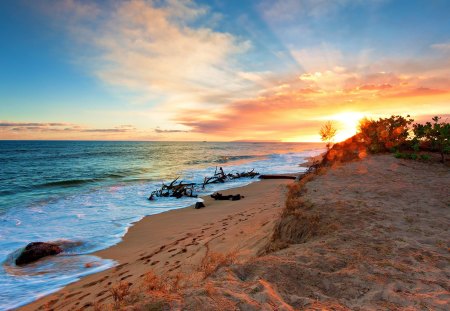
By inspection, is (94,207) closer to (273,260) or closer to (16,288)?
(16,288)

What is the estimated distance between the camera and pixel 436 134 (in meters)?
15.9

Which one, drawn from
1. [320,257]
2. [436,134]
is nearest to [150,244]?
[320,257]

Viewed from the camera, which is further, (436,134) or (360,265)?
(436,134)

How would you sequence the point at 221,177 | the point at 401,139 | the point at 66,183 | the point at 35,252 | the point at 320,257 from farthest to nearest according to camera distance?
the point at 221,177 → the point at 66,183 → the point at 401,139 → the point at 35,252 → the point at 320,257

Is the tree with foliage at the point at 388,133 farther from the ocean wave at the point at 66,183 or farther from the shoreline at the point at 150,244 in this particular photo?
the ocean wave at the point at 66,183

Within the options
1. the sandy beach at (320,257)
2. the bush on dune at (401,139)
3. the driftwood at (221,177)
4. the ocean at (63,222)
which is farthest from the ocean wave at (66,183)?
the bush on dune at (401,139)

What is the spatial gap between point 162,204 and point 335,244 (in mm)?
14245

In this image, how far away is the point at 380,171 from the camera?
13172 millimetres

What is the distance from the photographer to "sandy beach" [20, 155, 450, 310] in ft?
11.7

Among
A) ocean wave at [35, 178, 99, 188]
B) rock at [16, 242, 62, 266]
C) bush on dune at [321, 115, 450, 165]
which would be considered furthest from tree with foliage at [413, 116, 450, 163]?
ocean wave at [35, 178, 99, 188]

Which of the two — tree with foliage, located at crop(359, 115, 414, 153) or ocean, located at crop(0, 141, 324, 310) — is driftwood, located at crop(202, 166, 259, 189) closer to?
ocean, located at crop(0, 141, 324, 310)

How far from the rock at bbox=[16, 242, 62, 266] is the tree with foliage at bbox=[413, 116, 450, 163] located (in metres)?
19.2

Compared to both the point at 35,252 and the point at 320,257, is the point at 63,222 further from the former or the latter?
the point at 320,257

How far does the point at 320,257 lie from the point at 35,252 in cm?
962
